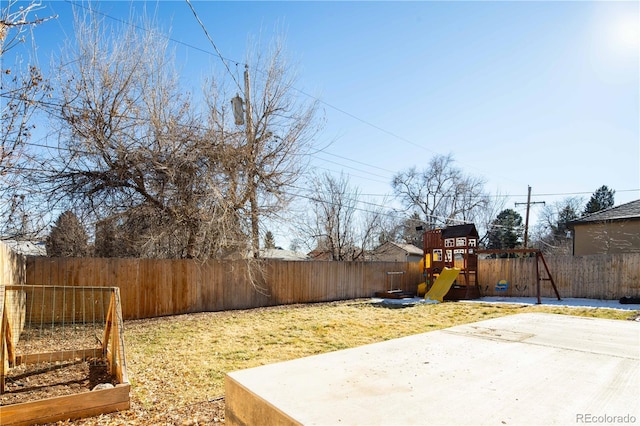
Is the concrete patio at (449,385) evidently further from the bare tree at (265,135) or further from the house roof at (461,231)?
the house roof at (461,231)

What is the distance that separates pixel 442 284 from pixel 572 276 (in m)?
4.30

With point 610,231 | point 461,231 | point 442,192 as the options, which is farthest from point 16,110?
point 442,192

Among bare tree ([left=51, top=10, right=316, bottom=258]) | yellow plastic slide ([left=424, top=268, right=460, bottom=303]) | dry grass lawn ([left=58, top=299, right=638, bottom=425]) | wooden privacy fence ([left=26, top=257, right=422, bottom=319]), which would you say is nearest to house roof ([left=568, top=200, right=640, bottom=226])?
yellow plastic slide ([left=424, top=268, right=460, bottom=303])

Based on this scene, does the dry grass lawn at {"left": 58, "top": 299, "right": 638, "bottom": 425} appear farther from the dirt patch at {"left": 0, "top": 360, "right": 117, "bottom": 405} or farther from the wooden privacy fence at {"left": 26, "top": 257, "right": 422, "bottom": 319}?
the wooden privacy fence at {"left": 26, "top": 257, "right": 422, "bottom": 319}

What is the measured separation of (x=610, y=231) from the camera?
47.1ft

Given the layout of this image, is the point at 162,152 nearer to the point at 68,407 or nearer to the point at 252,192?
the point at 252,192

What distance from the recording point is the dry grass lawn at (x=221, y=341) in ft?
10.3

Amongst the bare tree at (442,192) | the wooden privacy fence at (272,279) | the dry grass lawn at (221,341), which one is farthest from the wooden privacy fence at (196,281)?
the bare tree at (442,192)

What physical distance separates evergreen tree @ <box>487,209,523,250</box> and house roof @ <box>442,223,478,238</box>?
14.9 m

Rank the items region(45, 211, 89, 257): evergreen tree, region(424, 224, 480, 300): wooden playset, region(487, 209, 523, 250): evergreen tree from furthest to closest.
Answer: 1. region(487, 209, 523, 250): evergreen tree
2. region(424, 224, 480, 300): wooden playset
3. region(45, 211, 89, 257): evergreen tree

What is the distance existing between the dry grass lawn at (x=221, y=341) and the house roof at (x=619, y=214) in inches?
263

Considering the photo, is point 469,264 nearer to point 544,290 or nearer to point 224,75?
point 544,290

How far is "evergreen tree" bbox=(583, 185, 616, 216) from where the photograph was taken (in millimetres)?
29375

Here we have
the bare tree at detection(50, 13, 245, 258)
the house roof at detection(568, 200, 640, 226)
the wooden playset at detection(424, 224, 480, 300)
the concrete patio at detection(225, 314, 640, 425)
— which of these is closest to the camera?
the concrete patio at detection(225, 314, 640, 425)
